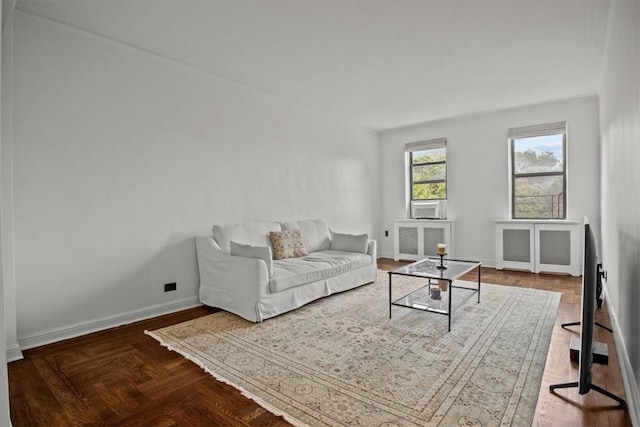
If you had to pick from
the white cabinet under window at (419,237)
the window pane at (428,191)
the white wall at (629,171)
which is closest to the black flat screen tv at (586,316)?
the white wall at (629,171)

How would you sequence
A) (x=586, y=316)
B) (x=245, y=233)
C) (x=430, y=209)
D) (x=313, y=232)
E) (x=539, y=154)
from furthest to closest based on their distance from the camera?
1. (x=430, y=209)
2. (x=539, y=154)
3. (x=313, y=232)
4. (x=245, y=233)
5. (x=586, y=316)

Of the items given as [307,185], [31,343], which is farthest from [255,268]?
[307,185]

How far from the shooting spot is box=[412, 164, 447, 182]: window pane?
6.38 meters

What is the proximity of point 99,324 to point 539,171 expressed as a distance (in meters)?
6.15

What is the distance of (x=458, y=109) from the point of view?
5.53 metres

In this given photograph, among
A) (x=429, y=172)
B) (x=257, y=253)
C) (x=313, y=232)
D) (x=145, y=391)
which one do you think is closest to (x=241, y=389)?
(x=145, y=391)

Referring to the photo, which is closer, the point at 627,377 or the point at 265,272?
the point at 627,377

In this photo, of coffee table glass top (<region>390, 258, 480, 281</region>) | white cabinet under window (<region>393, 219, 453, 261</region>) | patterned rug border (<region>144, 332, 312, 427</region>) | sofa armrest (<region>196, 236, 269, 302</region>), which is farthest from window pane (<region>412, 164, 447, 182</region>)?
patterned rug border (<region>144, 332, 312, 427</region>)

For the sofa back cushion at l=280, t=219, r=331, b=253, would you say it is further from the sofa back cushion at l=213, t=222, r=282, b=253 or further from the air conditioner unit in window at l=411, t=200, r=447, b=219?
the air conditioner unit in window at l=411, t=200, r=447, b=219

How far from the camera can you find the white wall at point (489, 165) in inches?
199

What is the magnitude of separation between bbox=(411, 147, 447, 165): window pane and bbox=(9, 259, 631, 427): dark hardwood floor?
Result: 13.1 ft

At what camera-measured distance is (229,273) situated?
136 inches

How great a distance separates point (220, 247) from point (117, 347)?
1.33 meters

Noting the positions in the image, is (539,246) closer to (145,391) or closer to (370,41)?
(370,41)
